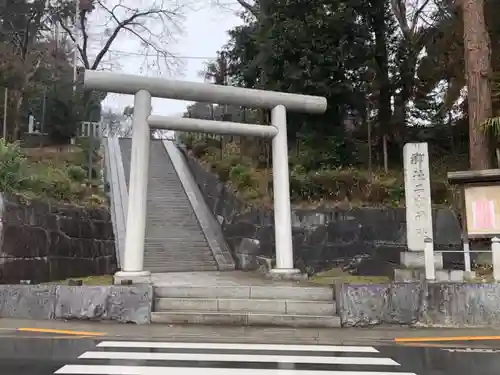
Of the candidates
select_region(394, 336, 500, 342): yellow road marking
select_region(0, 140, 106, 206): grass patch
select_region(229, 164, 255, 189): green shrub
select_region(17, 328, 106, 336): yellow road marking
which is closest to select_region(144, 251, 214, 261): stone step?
select_region(0, 140, 106, 206): grass patch

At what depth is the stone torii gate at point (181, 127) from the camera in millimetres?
10406

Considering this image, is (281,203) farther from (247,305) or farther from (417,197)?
(417,197)

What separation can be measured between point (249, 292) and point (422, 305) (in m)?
3.53

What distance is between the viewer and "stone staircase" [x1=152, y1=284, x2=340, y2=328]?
9078mm

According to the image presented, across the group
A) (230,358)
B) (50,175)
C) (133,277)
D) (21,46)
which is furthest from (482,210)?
(21,46)

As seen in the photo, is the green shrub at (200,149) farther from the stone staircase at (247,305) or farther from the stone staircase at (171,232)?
the stone staircase at (247,305)

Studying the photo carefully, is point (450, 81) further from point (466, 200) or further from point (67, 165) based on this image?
point (67, 165)

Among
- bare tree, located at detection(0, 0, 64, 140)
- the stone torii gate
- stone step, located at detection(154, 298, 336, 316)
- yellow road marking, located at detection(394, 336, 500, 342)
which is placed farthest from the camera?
bare tree, located at detection(0, 0, 64, 140)

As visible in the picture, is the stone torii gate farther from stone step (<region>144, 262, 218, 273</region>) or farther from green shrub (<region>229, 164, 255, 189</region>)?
green shrub (<region>229, 164, 255, 189</region>)

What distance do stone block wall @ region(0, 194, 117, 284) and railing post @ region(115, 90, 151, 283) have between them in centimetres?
261

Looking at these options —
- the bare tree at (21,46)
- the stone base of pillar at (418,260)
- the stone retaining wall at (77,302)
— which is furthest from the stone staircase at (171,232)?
the stone base of pillar at (418,260)

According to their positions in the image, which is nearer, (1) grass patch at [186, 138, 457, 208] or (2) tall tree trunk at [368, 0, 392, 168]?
(1) grass patch at [186, 138, 457, 208]

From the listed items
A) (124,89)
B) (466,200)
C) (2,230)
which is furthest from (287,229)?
(2,230)

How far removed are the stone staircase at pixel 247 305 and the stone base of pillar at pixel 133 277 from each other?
0.33 m
